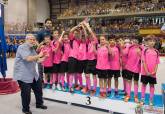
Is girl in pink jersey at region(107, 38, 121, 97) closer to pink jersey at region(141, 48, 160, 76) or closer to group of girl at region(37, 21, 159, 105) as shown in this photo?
group of girl at region(37, 21, 159, 105)

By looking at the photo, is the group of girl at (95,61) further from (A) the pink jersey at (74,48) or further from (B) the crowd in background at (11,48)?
(B) the crowd in background at (11,48)

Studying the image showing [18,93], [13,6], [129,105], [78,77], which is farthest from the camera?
[13,6]

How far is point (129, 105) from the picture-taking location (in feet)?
16.9

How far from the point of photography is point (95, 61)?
575cm

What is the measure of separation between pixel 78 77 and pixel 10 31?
14.8 m

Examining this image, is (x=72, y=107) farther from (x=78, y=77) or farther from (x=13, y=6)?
(x=13, y=6)

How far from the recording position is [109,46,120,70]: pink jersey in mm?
5516

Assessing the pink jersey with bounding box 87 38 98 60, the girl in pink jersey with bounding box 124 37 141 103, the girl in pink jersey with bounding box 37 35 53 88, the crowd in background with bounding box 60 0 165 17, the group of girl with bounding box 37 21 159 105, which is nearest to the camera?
the group of girl with bounding box 37 21 159 105

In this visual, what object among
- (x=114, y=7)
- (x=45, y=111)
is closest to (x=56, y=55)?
(x=45, y=111)

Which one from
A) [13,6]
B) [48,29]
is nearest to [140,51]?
[48,29]

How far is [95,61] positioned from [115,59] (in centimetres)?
43

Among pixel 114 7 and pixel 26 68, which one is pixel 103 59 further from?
pixel 114 7

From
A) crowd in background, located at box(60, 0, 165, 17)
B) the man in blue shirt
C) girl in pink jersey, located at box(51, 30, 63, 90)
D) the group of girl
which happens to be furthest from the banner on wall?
the man in blue shirt

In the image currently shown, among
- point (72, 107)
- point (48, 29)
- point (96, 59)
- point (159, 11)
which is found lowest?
point (72, 107)
